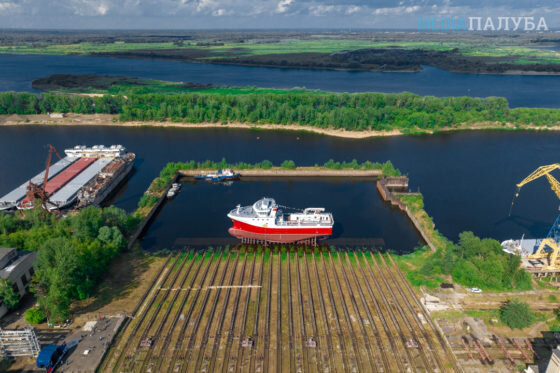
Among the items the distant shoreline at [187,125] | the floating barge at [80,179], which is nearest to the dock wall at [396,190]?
the distant shoreline at [187,125]

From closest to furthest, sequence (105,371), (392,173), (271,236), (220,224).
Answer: (105,371) → (271,236) → (220,224) → (392,173)

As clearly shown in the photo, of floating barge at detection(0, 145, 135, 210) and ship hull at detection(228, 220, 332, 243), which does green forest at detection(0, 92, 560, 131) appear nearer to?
floating barge at detection(0, 145, 135, 210)

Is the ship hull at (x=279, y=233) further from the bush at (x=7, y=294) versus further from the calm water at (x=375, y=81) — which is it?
the calm water at (x=375, y=81)

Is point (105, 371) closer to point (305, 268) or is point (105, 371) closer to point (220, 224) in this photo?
point (305, 268)

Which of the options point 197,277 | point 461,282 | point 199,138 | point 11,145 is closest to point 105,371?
point 197,277

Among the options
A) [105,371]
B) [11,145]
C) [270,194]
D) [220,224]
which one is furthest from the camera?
[11,145]

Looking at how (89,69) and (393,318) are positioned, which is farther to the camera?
(89,69)

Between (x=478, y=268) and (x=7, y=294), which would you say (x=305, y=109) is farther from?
(x=7, y=294)

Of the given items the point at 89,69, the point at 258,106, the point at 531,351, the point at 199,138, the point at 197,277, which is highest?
the point at 89,69
